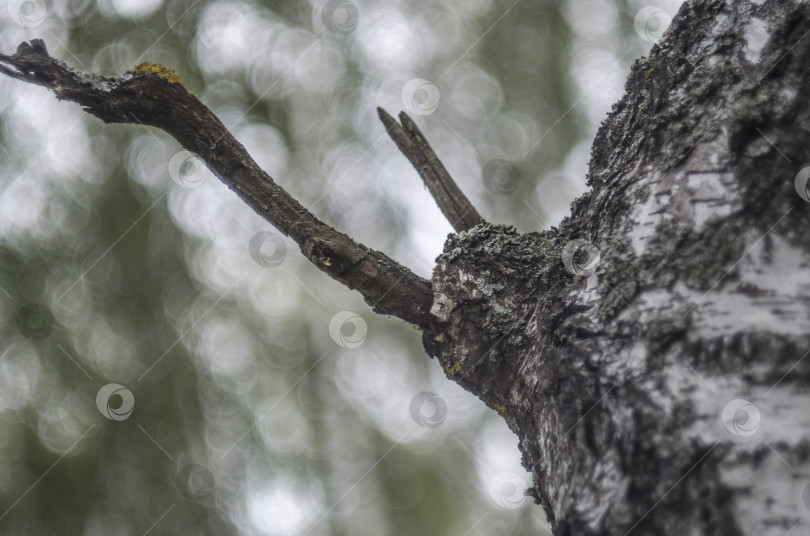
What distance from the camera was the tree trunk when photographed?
0.66 meters

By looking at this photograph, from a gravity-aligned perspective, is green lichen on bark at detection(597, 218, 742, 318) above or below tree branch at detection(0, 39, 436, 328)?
above

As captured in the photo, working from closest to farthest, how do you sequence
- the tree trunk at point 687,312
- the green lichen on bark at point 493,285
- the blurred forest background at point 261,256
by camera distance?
the tree trunk at point 687,312 → the green lichen on bark at point 493,285 → the blurred forest background at point 261,256

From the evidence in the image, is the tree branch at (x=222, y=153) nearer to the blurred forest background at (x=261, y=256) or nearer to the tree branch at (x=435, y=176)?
the tree branch at (x=435, y=176)

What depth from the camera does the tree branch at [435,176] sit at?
1504 millimetres

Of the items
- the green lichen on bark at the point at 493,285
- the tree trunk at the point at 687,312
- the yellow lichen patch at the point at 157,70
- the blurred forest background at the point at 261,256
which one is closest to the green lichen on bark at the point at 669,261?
the tree trunk at the point at 687,312

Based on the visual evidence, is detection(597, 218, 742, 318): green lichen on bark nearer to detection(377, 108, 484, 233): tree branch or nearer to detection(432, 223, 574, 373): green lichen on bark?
detection(432, 223, 574, 373): green lichen on bark

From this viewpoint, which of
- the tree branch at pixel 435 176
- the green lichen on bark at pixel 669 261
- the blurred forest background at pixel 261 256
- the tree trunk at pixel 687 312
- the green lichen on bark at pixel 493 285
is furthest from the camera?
the blurred forest background at pixel 261 256

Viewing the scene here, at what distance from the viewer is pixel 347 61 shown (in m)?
5.29

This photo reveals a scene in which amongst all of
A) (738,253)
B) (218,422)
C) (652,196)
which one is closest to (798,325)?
(738,253)

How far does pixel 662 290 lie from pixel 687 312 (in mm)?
51

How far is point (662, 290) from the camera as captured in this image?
79 centimetres

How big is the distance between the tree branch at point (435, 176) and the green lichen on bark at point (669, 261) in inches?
25.3

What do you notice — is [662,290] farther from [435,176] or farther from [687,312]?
[435,176]

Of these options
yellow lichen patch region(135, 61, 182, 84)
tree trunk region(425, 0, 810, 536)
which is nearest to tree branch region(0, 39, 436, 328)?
yellow lichen patch region(135, 61, 182, 84)
